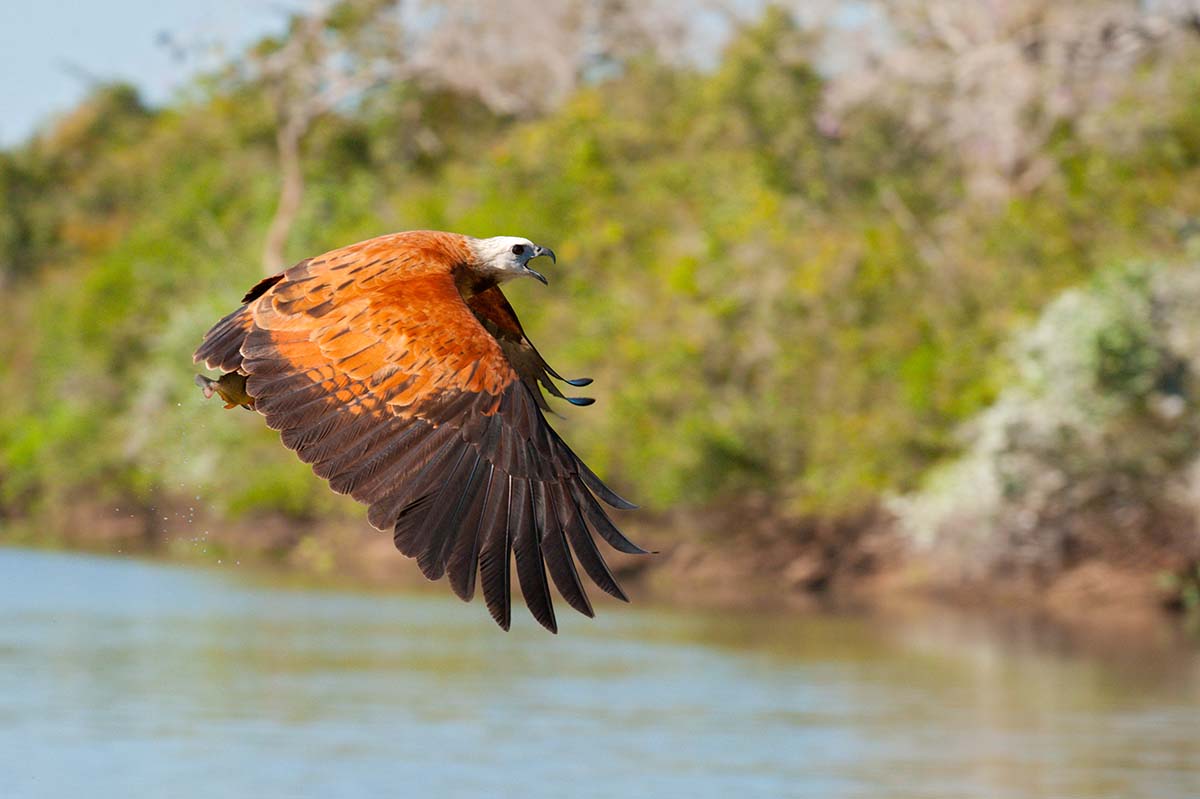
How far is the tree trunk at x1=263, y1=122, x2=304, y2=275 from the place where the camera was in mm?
33500

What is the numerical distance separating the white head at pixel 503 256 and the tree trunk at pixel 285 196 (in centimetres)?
2535

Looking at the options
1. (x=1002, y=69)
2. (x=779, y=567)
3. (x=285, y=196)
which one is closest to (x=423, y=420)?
(x=779, y=567)

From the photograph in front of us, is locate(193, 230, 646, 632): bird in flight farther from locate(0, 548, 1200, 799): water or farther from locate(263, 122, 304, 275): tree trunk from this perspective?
locate(263, 122, 304, 275): tree trunk

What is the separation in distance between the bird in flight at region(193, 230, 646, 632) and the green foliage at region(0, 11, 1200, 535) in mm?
13988

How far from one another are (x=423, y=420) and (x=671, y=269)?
20117mm

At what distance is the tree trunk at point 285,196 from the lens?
33500 mm

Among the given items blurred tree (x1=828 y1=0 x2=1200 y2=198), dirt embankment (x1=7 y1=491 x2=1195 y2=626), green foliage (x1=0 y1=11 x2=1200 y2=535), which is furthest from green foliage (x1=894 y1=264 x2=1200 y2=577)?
blurred tree (x1=828 y1=0 x2=1200 y2=198)

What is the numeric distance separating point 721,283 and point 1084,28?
5033mm

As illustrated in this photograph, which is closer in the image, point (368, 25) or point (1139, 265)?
point (1139, 265)

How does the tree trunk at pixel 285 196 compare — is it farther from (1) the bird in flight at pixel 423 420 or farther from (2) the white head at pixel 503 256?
(1) the bird in flight at pixel 423 420

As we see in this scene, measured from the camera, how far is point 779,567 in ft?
78.4

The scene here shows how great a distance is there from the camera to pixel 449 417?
6.63 meters

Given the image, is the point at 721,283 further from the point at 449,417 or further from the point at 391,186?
the point at 449,417

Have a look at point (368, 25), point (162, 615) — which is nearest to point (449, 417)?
point (162, 615)
